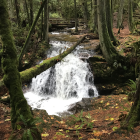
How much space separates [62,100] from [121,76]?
14.8 ft

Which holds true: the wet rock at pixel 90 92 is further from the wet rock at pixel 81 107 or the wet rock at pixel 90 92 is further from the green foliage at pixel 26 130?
the green foliage at pixel 26 130

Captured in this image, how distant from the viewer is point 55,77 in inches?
372

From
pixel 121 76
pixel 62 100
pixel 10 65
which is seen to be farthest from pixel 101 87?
pixel 10 65

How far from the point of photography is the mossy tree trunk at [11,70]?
7.69ft

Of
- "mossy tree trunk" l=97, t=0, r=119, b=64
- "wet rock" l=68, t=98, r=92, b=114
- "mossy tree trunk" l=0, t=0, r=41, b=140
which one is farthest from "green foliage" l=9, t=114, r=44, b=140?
"mossy tree trunk" l=97, t=0, r=119, b=64

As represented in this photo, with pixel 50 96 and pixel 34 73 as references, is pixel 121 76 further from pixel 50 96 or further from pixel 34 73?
pixel 34 73

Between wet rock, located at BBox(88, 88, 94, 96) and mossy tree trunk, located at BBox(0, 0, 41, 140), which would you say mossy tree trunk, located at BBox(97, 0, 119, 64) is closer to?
wet rock, located at BBox(88, 88, 94, 96)

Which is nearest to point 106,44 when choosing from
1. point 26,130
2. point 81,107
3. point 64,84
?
point 64,84

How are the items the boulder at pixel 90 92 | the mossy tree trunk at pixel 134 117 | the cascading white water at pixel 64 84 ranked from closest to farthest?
1. the mossy tree trunk at pixel 134 117
2. the cascading white water at pixel 64 84
3. the boulder at pixel 90 92

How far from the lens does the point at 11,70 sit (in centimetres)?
248

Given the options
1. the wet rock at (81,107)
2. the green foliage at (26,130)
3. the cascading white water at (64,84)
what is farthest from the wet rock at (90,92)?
the green foliage at (26,130)

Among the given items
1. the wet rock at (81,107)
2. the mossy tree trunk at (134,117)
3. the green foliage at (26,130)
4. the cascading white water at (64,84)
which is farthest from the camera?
the cascading white water at (64,84)

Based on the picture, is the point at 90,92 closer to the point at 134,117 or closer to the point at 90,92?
the point at 90,92

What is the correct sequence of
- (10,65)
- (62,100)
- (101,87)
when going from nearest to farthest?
1. (10,65)
2. (62,100)
3. (101,87)
